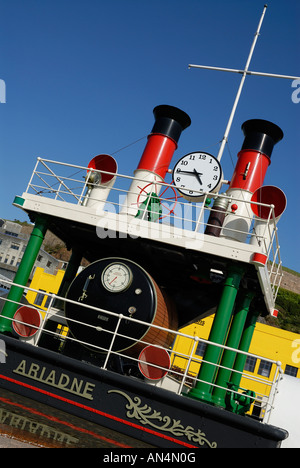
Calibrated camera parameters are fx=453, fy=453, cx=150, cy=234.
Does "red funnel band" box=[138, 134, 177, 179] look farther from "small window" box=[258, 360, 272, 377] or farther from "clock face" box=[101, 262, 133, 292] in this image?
"small window" box=[258, 360, 272, 377]

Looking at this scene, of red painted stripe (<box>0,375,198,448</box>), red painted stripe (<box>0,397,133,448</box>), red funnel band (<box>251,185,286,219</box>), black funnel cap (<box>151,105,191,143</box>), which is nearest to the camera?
red painted stripe (<box>0,397,133,448</box>)

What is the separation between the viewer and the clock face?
9.89m

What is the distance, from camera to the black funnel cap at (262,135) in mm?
12281

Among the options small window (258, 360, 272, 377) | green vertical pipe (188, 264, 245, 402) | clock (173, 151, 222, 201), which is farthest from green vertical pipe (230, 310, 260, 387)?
small window (258, 360, 272, 377)

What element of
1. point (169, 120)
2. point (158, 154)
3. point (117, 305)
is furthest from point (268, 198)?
point (117, 305)

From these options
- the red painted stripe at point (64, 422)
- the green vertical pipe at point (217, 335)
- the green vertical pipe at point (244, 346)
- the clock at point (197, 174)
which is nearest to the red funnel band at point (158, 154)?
the clock at point (197, 174)

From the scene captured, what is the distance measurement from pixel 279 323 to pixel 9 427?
184 ft

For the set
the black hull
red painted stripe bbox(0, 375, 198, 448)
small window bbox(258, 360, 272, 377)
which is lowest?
red painted stripe bbox(0, 375, 198, 448)

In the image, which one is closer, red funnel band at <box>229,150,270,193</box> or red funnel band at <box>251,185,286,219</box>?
red funnel band at <box>251,185,286,219</box>

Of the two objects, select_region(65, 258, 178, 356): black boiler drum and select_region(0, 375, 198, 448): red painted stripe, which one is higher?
select_region(65, 258, 178, 356): black boiler drum

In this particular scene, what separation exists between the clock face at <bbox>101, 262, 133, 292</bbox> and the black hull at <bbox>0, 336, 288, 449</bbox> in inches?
76.9

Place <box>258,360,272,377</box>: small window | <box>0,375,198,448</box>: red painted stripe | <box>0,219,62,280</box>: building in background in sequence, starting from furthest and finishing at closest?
<box>0,219,62,280</box>: building in background
<box>258,360,272,377</box>: small window
<box>0,375,198,448</box>: red painted stripe

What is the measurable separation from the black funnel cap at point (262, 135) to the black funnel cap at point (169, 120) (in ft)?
5.99

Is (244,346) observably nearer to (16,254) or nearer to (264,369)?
(264,369)
